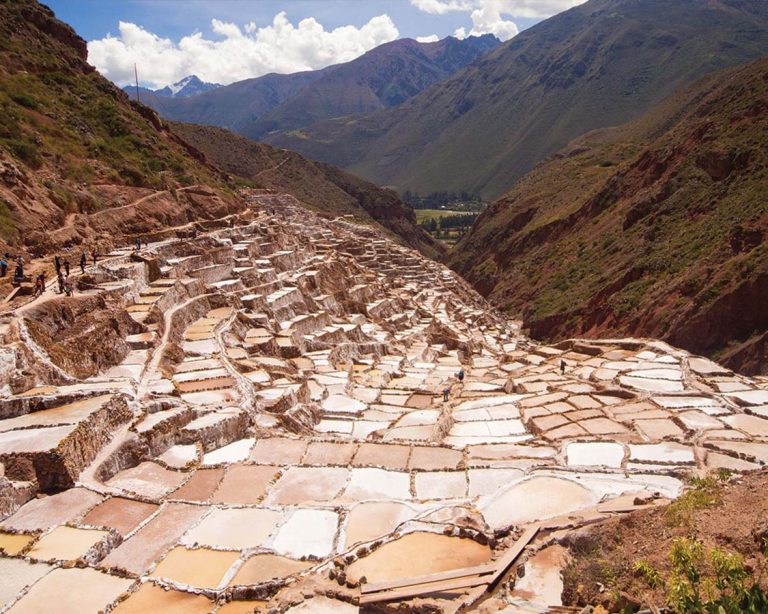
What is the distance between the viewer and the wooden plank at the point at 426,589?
6.66 meters

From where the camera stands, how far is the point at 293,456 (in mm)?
11797

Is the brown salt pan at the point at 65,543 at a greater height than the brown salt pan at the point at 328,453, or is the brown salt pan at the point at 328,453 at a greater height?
the brown salt pan at the point at 65,543

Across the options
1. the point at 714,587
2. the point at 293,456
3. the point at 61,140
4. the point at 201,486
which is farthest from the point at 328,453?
the point at 61,140

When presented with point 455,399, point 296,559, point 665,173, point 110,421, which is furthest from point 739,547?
point 665,173

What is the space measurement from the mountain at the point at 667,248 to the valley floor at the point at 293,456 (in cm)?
1191

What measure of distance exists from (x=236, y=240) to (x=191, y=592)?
2697 centimetres

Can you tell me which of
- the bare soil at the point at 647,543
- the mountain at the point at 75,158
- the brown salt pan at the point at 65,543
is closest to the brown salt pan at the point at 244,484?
the brown salt pan at the point at 65,543

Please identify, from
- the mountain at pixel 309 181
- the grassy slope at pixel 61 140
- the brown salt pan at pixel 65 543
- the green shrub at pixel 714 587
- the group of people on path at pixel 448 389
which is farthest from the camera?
the mountain at pixel 309 181

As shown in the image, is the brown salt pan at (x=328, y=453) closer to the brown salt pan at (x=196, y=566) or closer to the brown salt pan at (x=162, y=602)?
the brown salt pan at (x=196, y=566)

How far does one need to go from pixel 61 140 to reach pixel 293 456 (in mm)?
29134

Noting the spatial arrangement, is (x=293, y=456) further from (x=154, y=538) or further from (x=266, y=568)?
(x=266, y=568)

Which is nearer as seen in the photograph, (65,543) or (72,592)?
(72,592)

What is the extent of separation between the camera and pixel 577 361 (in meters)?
23.2

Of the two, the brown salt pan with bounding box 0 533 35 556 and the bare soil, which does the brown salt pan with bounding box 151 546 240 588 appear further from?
the bare soil
